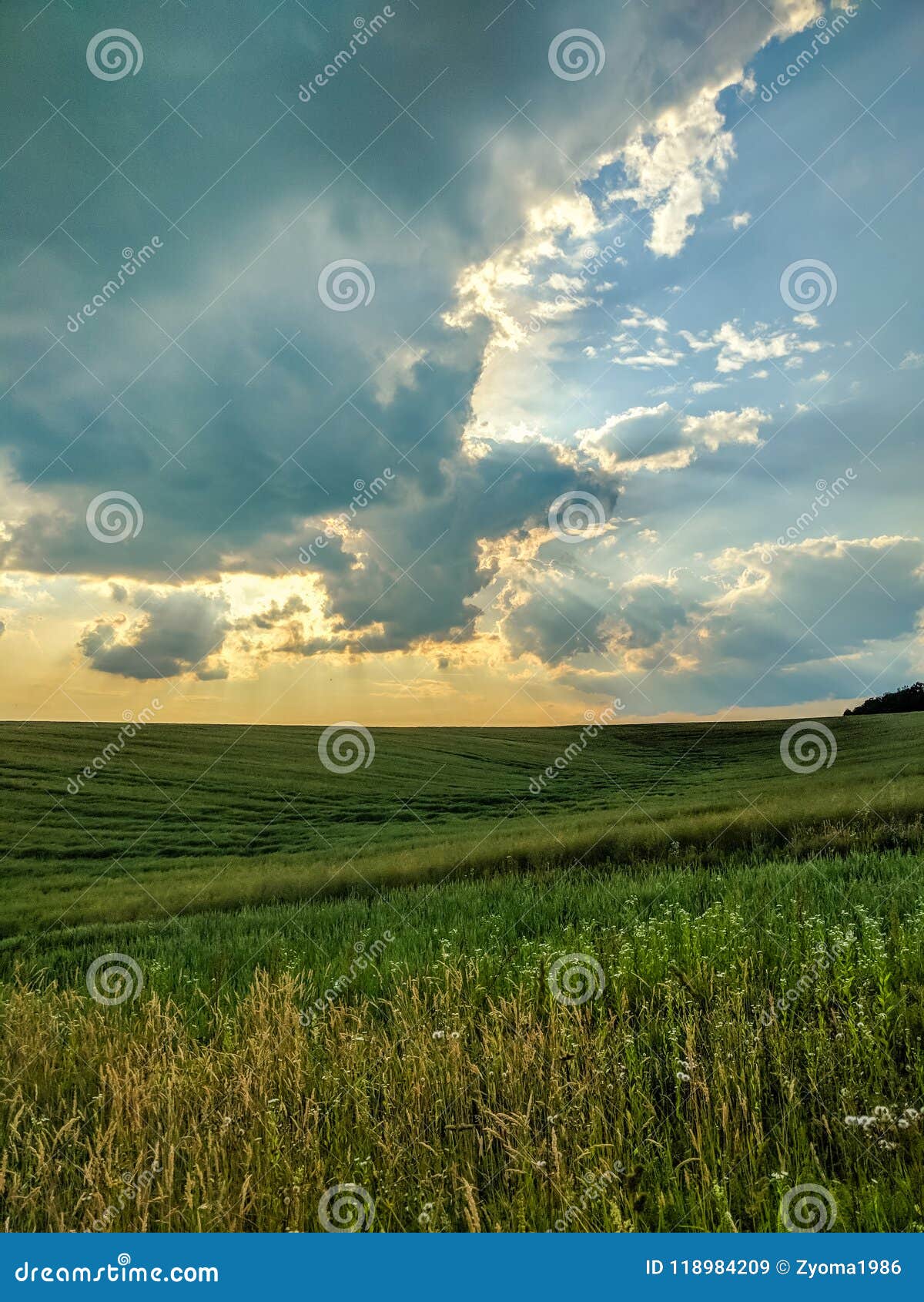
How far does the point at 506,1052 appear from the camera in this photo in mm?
5516

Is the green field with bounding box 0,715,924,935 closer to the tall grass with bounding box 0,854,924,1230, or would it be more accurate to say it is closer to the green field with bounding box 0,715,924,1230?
the green field with bounding box 0,715,924,1230

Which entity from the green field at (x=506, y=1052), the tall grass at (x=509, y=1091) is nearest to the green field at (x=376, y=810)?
the green field at (x=506, y=1052)

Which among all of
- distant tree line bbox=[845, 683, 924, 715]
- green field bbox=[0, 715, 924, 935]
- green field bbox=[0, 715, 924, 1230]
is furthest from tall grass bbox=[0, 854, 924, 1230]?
distant tree line bbox=[845, 683, 924, 715]

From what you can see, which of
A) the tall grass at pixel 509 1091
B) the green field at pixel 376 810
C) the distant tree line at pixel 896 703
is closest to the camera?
the tall grass at pixel 509 1091

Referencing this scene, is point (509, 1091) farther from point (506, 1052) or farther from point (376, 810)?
point (376, 810)

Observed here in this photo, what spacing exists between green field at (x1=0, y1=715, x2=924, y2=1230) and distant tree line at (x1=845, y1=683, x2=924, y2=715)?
61.0m

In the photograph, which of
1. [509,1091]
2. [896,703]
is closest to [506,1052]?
[509,1091]

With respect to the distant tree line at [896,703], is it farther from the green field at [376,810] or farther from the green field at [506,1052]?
the green field at [506,1052]

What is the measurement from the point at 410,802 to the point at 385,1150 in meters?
34.7

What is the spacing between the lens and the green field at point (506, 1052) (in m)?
4.27

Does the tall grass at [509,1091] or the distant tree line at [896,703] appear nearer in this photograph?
the tall grass at [509,1091]

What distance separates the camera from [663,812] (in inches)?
925

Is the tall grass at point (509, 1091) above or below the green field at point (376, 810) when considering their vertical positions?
below

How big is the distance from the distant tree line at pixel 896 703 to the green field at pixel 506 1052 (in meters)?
61.0
